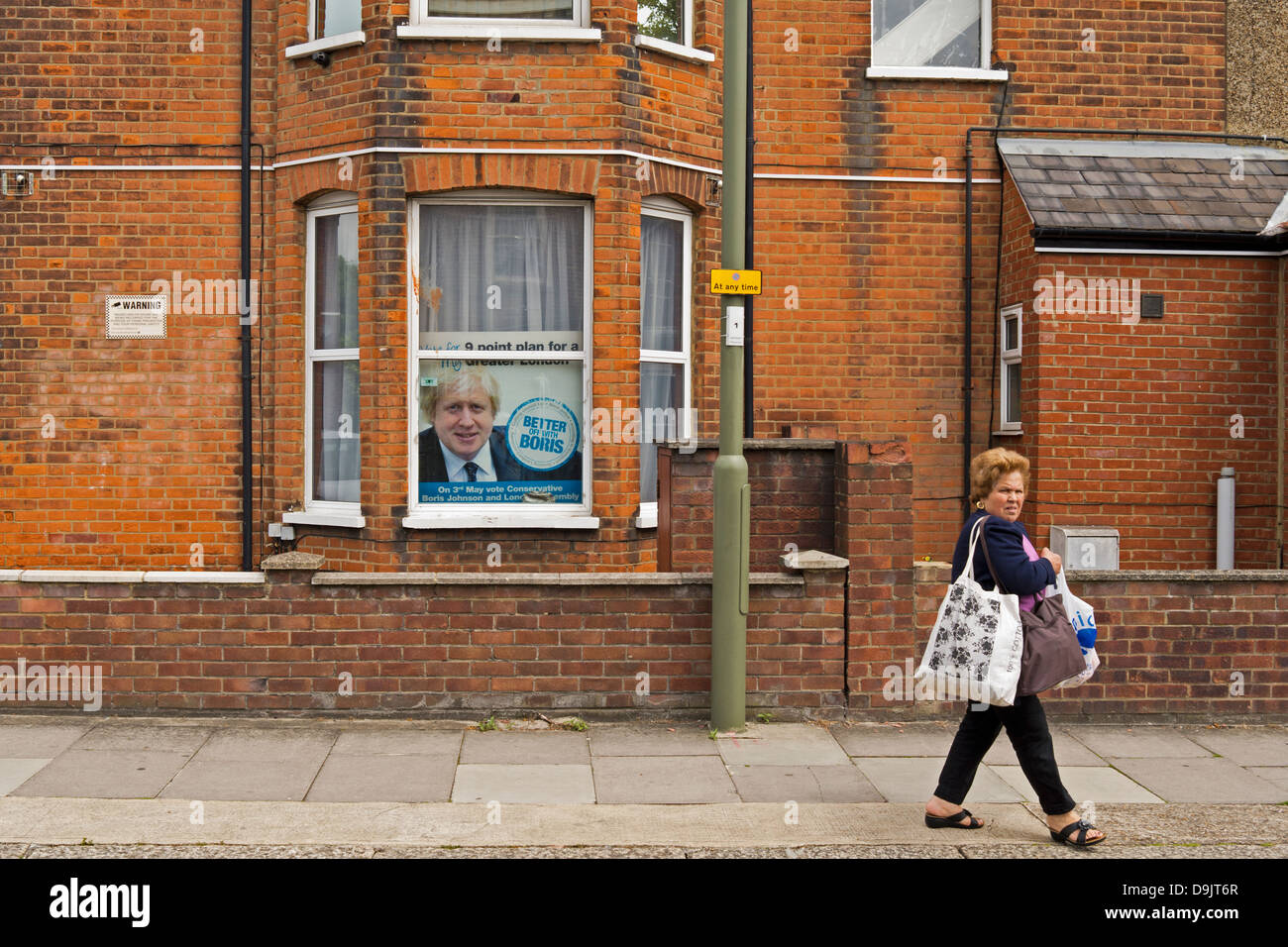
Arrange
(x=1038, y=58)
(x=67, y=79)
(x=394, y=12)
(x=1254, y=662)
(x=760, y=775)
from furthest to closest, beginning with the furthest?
(x=1038, y=58)
(x=67, y=79)
(x=394, y=12)
(x=1254, y=662)
(x=760, y=775)

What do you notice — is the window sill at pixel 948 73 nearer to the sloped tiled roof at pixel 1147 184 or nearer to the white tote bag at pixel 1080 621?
the sloped tiled roof at pixel 1147 184

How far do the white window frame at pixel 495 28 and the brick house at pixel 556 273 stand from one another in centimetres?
2

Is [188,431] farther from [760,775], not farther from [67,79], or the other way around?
[760,775]

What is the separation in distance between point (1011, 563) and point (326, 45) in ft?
22.3

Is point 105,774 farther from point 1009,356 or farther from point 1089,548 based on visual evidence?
point 1009,356

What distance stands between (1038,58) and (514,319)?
5.05 m

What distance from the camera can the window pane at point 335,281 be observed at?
397 inches

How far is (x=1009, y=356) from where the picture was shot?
35.6ft

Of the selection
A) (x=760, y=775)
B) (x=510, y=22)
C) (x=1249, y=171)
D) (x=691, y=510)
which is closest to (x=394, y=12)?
(x=510, y=22)

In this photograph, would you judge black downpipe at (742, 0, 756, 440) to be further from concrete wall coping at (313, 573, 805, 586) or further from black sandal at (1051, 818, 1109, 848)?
black sandal at (1051, 818, 1109, 848)

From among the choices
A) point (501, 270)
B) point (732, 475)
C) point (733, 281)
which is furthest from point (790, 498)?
point (501, 270)

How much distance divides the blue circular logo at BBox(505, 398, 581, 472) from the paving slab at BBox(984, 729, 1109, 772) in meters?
3.89

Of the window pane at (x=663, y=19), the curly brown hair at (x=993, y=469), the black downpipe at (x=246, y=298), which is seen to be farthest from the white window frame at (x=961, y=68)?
the curly brown hair at (x=993, y=469)

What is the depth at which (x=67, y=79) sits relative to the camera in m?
10.4
